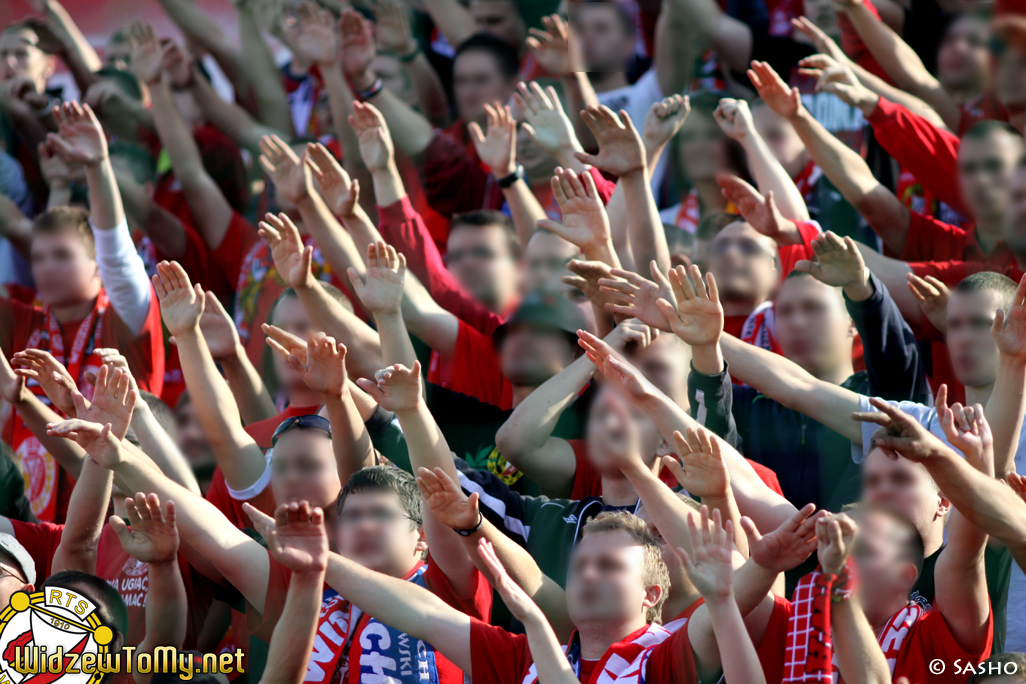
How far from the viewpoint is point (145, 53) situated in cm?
569

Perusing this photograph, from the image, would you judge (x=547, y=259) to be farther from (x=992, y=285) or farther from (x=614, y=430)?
(x=992, y=285)

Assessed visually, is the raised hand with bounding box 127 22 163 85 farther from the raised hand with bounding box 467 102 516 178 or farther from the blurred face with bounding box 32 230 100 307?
the raised hand with bounding box 467 102 516 178

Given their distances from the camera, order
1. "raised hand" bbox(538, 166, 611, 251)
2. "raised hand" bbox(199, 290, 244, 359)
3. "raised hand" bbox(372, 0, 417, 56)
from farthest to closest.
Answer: "raised hand" bbox(372, 0, 417, 56) → "raised hand" bbox(199, 290, 244, 359) → "raised hand" bbox(538, 166, 611, 251)

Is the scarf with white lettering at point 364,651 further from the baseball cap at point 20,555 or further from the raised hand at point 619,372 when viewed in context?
the baseball cap at point 20,555

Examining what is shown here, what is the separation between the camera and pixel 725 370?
3.18m

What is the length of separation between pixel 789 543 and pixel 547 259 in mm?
1950

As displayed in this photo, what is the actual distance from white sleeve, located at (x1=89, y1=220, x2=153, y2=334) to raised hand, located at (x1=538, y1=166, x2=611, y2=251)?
5.42ft

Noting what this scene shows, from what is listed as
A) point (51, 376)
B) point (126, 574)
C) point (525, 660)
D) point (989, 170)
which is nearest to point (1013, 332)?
point (989, 170)

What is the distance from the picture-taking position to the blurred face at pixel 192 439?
375 centimetres

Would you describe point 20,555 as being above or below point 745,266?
below

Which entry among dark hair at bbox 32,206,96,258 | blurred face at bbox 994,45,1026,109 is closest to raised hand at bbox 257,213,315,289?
dark hair at bbox 32,206,96,258

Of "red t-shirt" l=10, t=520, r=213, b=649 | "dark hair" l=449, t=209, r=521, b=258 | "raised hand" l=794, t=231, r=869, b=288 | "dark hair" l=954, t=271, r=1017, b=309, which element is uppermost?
"raised hand" l=794, t=231, r=869, b=288

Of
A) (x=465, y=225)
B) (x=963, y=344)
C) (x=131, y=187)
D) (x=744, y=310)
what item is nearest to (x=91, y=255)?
(x=131, y=187)

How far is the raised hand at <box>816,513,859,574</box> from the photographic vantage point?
243 centimetres
